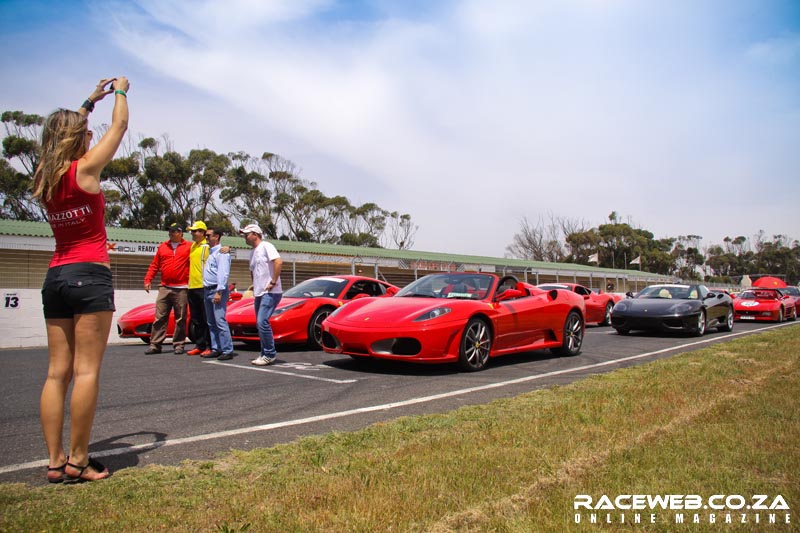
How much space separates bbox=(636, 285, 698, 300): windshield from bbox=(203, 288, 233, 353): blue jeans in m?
9.42

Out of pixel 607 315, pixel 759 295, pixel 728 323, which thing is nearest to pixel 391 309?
pixel 728 323

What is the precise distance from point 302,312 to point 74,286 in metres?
6.08

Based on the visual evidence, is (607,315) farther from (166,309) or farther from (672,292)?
(166,309)

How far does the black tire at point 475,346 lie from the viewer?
22.6 ft

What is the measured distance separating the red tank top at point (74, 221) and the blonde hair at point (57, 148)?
4cm

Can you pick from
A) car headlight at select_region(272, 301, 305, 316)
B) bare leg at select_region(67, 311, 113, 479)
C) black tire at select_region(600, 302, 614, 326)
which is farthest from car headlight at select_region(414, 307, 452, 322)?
black tire at select_region(600, 302, 614, 326)

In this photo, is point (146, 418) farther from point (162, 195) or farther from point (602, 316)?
point (162, 195)

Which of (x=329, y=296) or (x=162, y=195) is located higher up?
(x=162, y=195)

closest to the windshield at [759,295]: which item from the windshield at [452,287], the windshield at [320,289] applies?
the windshield at [452,287]

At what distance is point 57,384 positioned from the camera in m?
3.00

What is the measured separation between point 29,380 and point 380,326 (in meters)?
3.61

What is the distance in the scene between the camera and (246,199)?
52.0 m

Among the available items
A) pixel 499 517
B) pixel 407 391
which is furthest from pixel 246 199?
pixel 499 517

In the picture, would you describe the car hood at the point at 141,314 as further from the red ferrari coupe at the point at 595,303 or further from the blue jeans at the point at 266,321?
the red ferrari coupe at the point at 595,303
